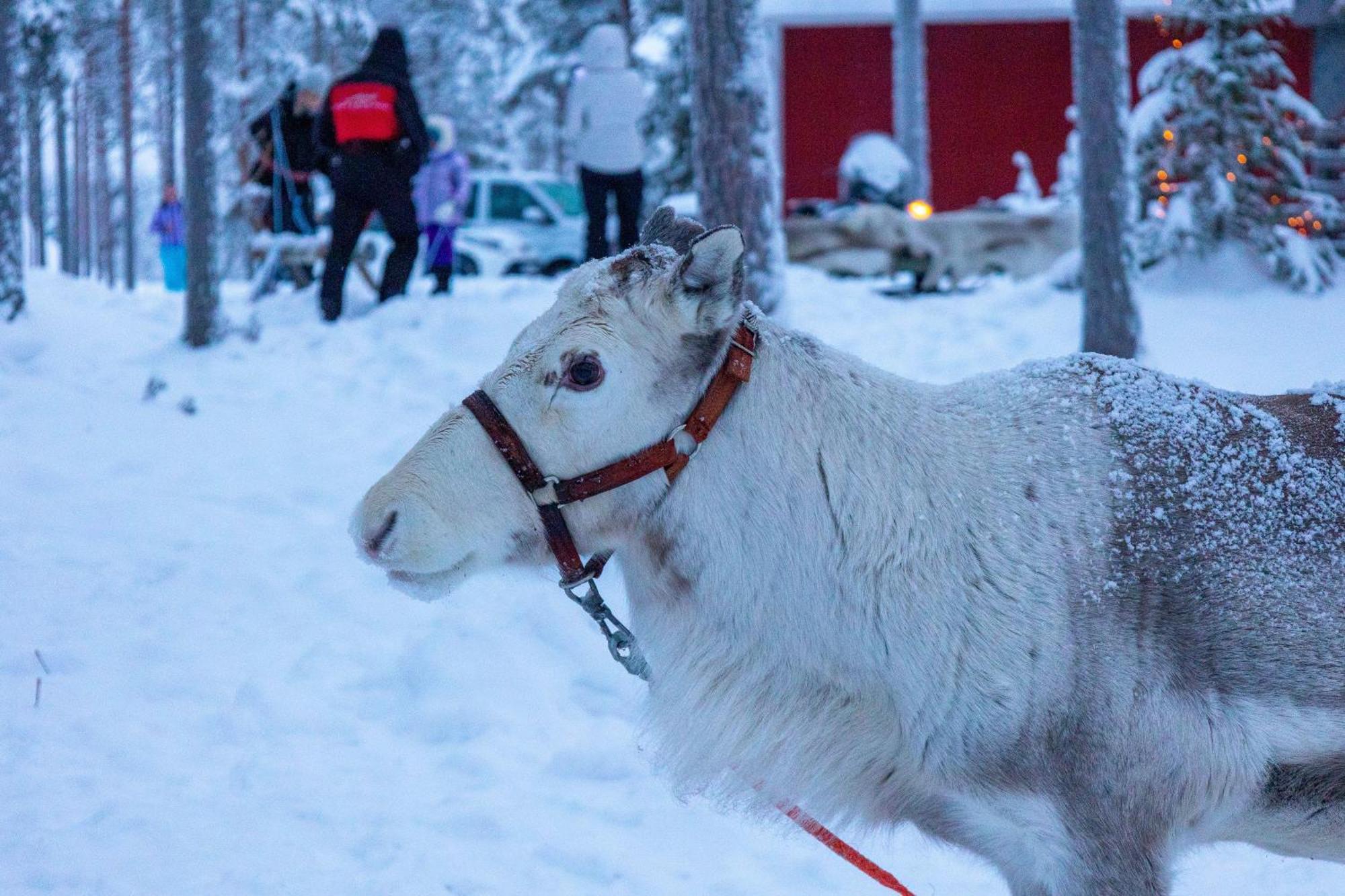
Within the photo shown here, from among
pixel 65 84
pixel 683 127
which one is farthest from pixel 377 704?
pixel 65 84

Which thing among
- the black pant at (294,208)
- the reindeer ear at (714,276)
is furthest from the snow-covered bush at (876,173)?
the reindeer ear at (714,276)

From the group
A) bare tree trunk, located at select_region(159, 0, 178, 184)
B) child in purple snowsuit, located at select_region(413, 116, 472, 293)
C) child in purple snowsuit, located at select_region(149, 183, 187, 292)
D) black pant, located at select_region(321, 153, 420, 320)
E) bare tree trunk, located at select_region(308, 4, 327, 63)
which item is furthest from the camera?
bare tree trunk, located at select_region(308, 4, 327, 63)

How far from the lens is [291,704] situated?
4.15m

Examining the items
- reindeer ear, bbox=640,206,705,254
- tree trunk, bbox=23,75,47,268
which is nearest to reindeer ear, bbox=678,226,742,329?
reindeer ear, bbox=640,206,705,254

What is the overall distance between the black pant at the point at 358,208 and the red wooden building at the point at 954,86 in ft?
43.3

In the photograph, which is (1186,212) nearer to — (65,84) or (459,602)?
(459,602)

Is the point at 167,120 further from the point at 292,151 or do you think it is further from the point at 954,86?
the point at 292,151

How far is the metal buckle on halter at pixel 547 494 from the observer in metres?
2.45

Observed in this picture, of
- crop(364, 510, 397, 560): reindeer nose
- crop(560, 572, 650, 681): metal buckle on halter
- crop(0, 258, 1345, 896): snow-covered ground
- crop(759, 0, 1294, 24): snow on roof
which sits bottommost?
crop(0, 258, 1345, 896): snow-covered ground

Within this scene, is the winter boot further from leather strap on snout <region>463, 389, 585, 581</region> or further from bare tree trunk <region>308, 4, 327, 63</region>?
bare tree trunk <region>308, 4, 327, 63</region>

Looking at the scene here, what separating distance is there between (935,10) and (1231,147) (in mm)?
11887

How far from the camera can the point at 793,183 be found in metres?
21.9

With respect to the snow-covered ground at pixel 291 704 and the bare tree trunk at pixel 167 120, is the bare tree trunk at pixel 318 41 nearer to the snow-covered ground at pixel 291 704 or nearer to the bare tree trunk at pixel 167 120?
the bare tree trunk at pixel 167 120

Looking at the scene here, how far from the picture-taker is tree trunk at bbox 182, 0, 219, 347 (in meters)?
8.66
